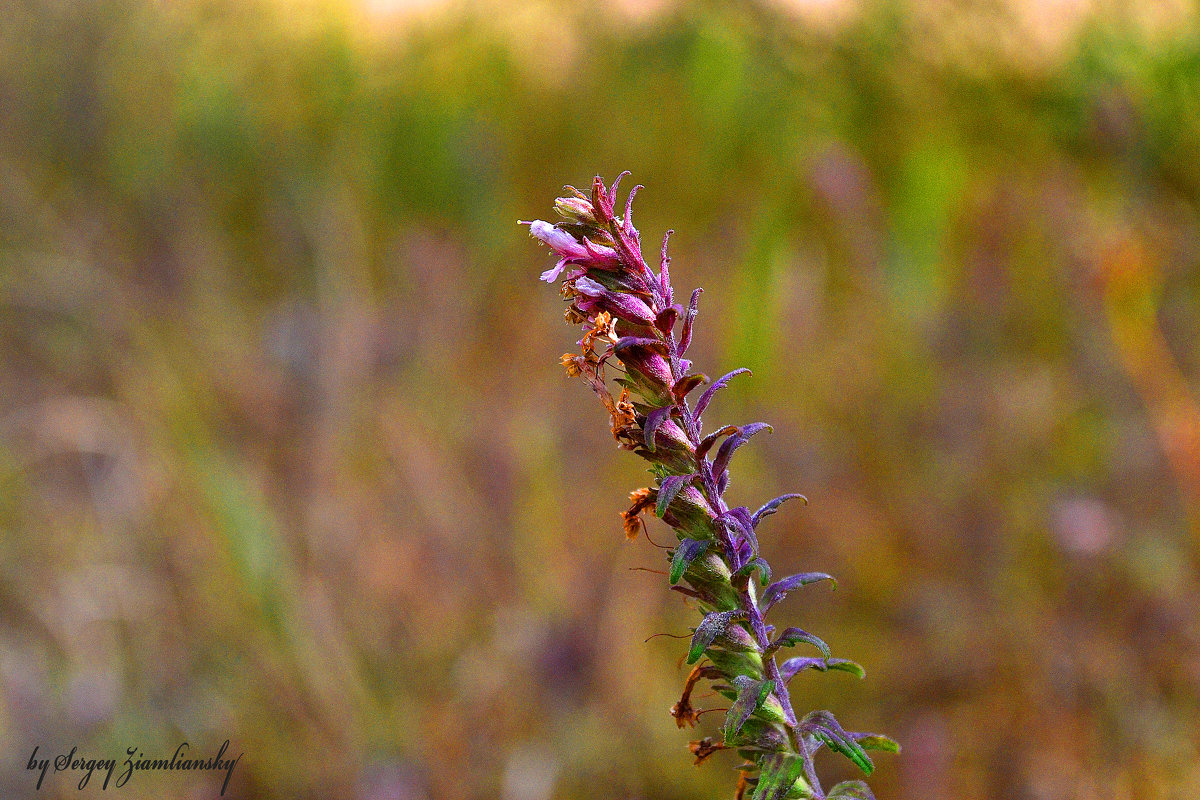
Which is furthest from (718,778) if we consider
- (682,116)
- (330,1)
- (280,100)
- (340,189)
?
(330,1)

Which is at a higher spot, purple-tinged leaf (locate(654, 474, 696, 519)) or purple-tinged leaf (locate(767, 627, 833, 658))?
purple-tinged leaf (locate(654, 474, 696, 519))

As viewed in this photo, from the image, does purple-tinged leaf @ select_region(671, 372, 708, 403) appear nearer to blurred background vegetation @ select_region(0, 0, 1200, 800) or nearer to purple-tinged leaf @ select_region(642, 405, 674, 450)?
purple-tinged leaf @ select_region(642, 405, 674, 450)

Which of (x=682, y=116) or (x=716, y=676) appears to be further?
(x=682, y=116)

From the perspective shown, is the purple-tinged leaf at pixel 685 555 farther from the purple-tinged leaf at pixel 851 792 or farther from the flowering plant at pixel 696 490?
the purple-tinged leaf at pixel 851 792

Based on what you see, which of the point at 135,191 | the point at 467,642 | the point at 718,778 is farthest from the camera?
the point at 135,191

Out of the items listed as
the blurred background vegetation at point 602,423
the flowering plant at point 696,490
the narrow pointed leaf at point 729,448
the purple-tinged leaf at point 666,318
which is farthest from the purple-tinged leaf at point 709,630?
the blurred background vegetation at point 602,423

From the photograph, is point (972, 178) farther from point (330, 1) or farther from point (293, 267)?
point (330, 1)

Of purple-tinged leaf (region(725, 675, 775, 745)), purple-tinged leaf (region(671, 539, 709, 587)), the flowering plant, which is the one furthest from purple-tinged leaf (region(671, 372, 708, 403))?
purple-tinged leaf (region(725, 675, 775, 745))
